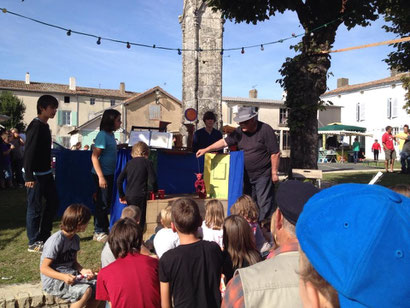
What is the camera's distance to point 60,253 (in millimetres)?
3354

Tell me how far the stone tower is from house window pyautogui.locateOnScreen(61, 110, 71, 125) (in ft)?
144

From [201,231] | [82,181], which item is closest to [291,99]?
[82,181]

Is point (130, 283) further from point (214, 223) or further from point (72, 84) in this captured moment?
point (72, 84)

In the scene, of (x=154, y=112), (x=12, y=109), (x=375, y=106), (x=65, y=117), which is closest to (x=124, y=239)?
(x=375, y=106)

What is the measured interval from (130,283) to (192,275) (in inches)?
18.5

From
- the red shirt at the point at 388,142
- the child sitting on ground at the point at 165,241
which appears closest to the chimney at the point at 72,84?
the red shirt at the point at 388,142

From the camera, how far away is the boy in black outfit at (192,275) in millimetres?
2580

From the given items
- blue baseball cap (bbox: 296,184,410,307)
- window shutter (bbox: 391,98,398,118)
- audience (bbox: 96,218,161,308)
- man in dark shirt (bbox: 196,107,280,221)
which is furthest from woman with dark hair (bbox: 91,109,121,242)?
window shutter (bbox: 391,98,398,118)

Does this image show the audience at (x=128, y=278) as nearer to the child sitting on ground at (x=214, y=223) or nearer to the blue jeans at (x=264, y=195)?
the child sitting on ground at (x=214, y=223)

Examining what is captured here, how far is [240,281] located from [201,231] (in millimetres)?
2287

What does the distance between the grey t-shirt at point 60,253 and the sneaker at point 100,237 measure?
1802mm

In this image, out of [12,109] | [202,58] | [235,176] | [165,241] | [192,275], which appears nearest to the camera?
[192,275]

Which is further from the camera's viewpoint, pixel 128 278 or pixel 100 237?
pixel 100 237

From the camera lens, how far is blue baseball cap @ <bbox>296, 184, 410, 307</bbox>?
813 mm
